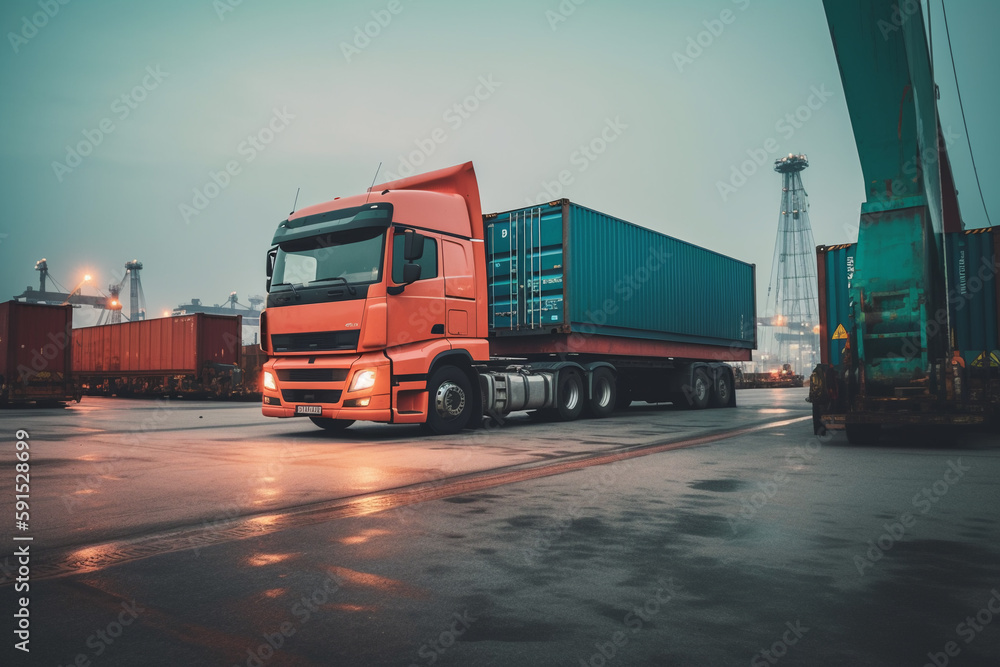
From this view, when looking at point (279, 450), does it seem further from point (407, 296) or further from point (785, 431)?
point (785, 431)

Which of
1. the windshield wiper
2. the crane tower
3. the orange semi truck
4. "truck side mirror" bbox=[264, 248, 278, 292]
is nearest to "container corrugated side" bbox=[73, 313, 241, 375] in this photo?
the orange semi truck

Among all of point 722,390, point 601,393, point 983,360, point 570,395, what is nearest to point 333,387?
point 570,395

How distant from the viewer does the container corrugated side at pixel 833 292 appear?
1216cm

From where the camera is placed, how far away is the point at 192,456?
7.94m

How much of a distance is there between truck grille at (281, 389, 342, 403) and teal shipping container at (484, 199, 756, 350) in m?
4.33

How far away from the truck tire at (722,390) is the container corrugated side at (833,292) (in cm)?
516

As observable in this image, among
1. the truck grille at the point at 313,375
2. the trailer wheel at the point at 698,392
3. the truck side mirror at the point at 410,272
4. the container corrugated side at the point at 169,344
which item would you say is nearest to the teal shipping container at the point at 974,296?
the trailer wheel at the point at 698,392

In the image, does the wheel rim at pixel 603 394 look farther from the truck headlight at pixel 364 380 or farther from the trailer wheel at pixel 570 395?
the truck headlight at pixel 364 380

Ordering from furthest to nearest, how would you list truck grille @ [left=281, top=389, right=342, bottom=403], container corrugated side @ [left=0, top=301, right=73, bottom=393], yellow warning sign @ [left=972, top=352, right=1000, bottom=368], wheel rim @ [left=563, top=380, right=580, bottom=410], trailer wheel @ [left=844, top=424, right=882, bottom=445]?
container corrugated side @ [left=0, top=301, right=73, bottom=393]
wheel rim @ [left=563, top=380, right=580, bottom=410]
yellow warning sign @ [left=972, top=352, right=1000, bottom=368]
truck grille @ [left=281, top=389, right=342, bottom=403]
trailer wheel @ [left=844, top=424, right=882, bottom=445]

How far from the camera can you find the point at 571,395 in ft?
42.8

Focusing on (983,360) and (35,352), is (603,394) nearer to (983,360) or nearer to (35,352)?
(983,360)

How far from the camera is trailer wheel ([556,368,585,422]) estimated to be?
12727mm

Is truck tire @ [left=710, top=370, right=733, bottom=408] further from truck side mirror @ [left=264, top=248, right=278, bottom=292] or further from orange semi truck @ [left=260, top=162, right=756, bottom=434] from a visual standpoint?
truck side mirror @ [left=264, top=248, right=278, bottom=292]

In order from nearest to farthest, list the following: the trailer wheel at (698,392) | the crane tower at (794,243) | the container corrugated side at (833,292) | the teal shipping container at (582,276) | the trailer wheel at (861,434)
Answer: the trailer wheel at (861,434) < the container corrugated side at (833,292) < the teal shipping container at (582,276) < the trailer wheel at (698,392) < the crane tower at (794,243)
